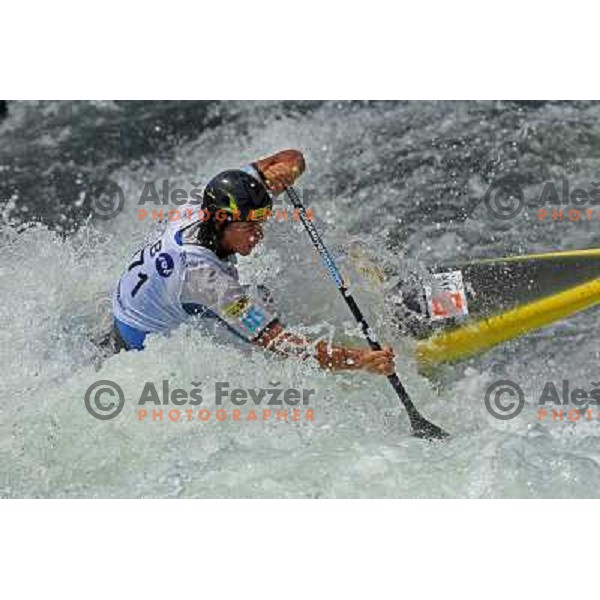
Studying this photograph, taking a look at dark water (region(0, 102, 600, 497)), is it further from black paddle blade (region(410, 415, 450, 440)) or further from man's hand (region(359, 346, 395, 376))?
man's hand (region(359, 346, 395, 376))

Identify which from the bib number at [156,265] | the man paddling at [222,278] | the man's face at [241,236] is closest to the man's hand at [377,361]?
the man paddling at [222,278]

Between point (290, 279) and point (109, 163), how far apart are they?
75.1 inches

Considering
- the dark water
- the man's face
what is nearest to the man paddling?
the man's face

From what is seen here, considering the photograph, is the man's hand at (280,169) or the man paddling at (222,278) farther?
the man's hand at (280,169)

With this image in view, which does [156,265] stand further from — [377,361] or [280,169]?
[377,361]

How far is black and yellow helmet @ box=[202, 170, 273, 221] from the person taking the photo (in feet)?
8.62

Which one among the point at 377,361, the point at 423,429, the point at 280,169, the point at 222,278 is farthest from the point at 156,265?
the point at 423,429

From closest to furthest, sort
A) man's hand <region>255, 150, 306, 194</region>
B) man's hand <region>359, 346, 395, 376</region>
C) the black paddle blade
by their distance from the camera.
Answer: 1. man's hand <region>359, 346, 395, 376</region>
2. the black paddle blade
3. man's hand <region>255, 150, 306, 194</region>

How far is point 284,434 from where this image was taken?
287 centimetres

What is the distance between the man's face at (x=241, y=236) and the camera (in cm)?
264

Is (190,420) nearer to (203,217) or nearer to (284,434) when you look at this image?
(284,434)

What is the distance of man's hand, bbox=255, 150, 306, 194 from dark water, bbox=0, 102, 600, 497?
27 centimetres

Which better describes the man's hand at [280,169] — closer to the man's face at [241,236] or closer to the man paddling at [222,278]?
the man paddling at [222,278]

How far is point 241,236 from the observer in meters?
2.64
